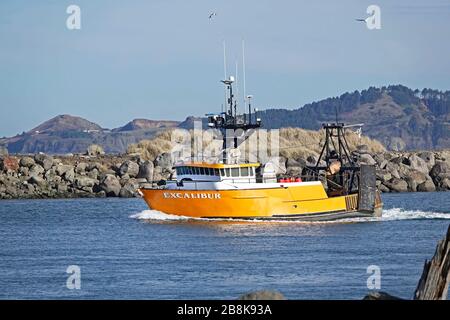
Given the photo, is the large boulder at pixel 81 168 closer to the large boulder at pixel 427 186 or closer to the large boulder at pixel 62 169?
the large boulder at pixel 62 169

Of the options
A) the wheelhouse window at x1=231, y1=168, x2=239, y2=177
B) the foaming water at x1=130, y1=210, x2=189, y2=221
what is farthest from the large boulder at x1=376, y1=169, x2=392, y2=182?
the wheelhouse window at x1=231, y1=168, x2=239, y2=177

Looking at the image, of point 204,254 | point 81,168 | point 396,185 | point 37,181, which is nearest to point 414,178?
point 396,185

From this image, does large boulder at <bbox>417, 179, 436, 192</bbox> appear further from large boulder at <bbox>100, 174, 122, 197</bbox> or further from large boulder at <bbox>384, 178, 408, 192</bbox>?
large boulder at <bbox>100, 174, 122, 197</bbox>

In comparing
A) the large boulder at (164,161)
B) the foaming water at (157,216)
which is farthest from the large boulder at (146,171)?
the foaming water at (157,216)

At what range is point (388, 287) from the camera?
973 inches

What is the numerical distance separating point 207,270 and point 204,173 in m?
15.7

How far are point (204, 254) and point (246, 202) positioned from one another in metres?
11.0

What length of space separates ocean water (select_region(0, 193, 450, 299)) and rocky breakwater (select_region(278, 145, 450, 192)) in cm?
2222

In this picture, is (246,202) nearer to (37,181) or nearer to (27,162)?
(37,181)

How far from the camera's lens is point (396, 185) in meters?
73.5

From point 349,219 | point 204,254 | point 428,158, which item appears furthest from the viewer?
point 428,158

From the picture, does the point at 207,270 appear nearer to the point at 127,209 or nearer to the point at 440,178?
the point at 127,209

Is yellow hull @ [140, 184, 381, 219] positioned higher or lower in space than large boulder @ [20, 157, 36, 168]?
lower

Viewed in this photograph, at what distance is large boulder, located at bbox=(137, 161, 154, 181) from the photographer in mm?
70875
